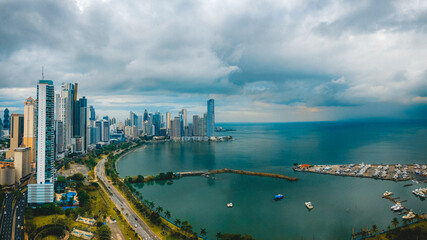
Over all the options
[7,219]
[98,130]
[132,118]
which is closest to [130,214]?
[7,219]

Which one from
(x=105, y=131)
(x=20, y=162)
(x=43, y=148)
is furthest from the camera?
(x=105, y=131)

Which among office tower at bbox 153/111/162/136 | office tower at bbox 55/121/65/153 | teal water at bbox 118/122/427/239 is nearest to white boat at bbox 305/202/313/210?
teal water at bbox 118/122/427/239

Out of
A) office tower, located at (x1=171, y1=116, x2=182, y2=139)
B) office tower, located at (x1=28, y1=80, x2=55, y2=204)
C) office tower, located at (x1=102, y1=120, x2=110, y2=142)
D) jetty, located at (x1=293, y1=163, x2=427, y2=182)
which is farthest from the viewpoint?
office tower, located at (x1=171, y1=116, x2=182, y2=139)

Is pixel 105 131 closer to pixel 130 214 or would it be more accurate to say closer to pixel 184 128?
pixel 184 128

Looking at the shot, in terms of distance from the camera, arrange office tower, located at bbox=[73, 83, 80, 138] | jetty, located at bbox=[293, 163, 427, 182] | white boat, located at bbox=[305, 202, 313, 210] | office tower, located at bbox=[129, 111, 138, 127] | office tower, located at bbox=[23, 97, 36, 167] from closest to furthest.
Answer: white boat, located at bbox=[305, 202, 313, 210] → jetty, located at bbox=[293, 163, 427, 182] → office tower, located at bbox=[23, 97, 36, 167] → office tower, located at bbox=[73, 83, 80, 138] → office tower, located at bbox=[129, 111, 138, 127]

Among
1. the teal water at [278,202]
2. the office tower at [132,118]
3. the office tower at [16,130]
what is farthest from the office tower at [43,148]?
the office tower at [132,118]

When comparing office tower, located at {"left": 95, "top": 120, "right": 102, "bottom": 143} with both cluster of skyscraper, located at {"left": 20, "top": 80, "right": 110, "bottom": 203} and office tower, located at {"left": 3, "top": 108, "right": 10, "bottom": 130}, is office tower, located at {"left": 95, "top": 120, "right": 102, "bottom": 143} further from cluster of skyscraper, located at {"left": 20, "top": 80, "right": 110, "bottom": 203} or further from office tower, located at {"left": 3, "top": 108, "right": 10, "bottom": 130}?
office tower, located at {"left": 3, "top": 108, "right": 10, "bottom": 130}

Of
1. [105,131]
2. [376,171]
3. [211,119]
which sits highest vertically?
[211,119]

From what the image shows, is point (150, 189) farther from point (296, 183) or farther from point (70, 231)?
point (296, 183)
